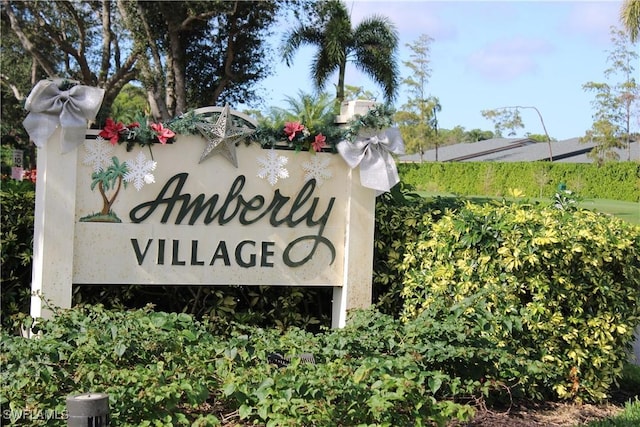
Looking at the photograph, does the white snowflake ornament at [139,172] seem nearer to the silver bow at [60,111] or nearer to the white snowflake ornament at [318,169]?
the silver bow at [60,111]

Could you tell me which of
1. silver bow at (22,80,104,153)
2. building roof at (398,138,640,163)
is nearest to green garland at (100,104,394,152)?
silver bow at (22,80,104,153)

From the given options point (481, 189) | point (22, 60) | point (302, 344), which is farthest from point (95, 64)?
point (302, 344)

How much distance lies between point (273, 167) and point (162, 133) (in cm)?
95

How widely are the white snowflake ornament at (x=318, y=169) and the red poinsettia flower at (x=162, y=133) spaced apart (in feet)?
3.77

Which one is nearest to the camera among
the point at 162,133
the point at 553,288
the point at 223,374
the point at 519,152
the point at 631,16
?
the point at 223,374

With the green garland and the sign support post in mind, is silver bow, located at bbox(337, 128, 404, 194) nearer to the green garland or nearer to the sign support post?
the green garland

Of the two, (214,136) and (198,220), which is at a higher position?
(214,136)

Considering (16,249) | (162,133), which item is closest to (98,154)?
(162,133)

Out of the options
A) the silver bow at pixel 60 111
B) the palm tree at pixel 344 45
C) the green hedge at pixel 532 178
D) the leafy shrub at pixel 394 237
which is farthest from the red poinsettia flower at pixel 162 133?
the green hedge at pixel 532 178

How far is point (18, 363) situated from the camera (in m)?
3.93

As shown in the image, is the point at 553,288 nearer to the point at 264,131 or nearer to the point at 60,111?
the point at 264,131

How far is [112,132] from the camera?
580 cm

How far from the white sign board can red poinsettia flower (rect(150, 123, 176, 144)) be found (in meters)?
0.07

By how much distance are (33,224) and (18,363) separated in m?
2.64
